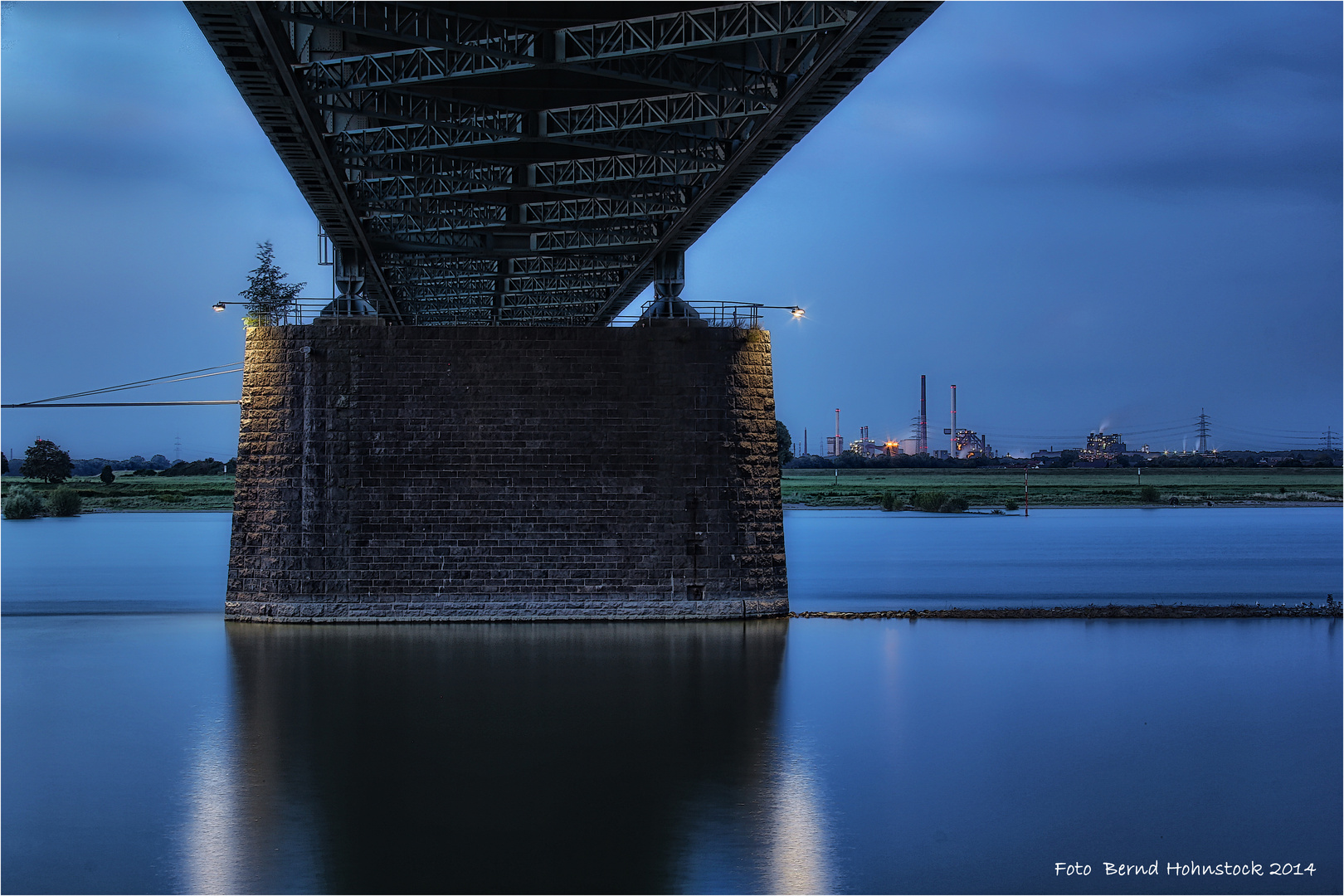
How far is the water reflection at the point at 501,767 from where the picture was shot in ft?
37.9

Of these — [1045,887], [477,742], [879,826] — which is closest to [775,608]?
[477,742]

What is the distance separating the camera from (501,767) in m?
15.0

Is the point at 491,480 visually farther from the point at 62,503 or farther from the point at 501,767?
the point at 62,503

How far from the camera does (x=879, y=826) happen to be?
13.2 metres

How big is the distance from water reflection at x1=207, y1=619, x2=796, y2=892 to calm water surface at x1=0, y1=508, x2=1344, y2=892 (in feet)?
0.17

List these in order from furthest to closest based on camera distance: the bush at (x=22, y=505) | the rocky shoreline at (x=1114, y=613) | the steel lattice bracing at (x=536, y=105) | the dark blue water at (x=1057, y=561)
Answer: the bush at (x=22, y=505)
the dark blue water at (x=1057, y=561)
the rocky shoreline at (x=1114, y=613)
the steel lattice bracing at (x=536, y=105)

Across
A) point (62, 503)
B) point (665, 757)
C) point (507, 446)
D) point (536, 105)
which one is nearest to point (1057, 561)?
point (507, 446)

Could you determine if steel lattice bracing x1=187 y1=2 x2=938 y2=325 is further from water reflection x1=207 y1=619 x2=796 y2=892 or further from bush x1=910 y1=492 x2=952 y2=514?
bush x1=910 y1=492 x2=952 y2=514

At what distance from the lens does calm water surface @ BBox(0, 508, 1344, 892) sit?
11.8 metres

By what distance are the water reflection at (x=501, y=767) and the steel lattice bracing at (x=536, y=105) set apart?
8.90m

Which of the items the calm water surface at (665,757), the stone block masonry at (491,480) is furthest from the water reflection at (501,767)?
the stone block masonry at (491,480)

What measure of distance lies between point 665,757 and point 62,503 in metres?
103

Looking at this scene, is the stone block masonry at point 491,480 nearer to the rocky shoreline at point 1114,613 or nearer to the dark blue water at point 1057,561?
the rocky shoreline at point 1114,613

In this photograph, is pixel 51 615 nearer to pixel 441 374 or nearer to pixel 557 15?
pixel 441 374
